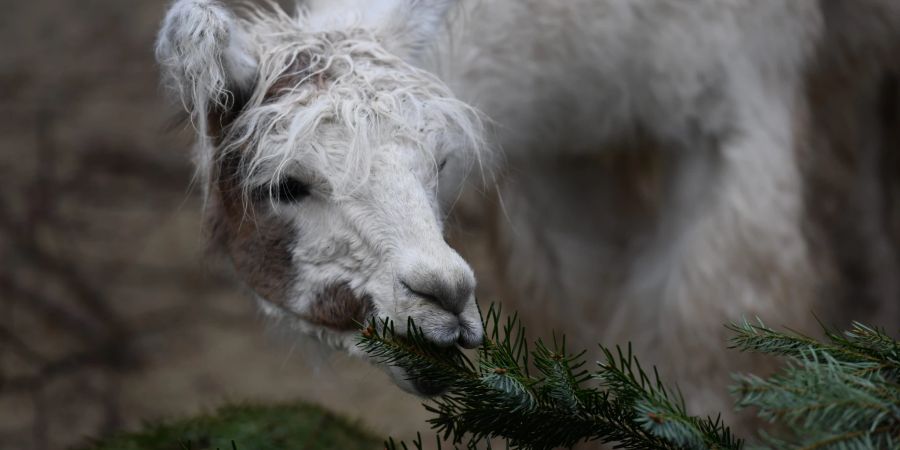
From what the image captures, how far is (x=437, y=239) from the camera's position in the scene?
2158 mm

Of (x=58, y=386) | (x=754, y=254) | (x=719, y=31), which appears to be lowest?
(x=58, y=386)

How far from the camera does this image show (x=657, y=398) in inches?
59.2

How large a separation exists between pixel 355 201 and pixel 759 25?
1.85 m

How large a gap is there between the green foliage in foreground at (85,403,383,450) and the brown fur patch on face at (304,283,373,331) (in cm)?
59

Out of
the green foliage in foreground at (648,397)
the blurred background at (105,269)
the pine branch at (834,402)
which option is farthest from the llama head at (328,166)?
the blurred background at (105,269)

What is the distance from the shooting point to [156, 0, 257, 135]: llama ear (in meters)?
2.40

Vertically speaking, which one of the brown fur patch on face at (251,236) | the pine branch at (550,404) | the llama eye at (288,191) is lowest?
the pine branch at (550,404)

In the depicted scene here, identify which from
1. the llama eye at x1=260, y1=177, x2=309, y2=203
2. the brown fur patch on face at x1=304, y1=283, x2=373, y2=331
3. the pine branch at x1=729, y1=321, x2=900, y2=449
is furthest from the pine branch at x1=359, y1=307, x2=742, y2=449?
the llama eye at x1=260, y1=177, x2=309, y2=203

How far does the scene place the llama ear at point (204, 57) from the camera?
2400mm

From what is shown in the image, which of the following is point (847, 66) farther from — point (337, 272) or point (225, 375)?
point (225, 375)

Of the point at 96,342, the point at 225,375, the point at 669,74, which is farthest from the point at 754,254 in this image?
the point at 96,342

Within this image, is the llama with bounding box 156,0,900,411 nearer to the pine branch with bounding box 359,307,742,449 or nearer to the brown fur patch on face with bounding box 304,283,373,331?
the brown fur patch on face with bounding box 304,283,373,331

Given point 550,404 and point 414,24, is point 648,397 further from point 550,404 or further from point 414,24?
point 414,24

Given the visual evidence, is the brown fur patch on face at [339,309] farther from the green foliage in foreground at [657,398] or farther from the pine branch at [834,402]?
the pine branch at [834,402]
